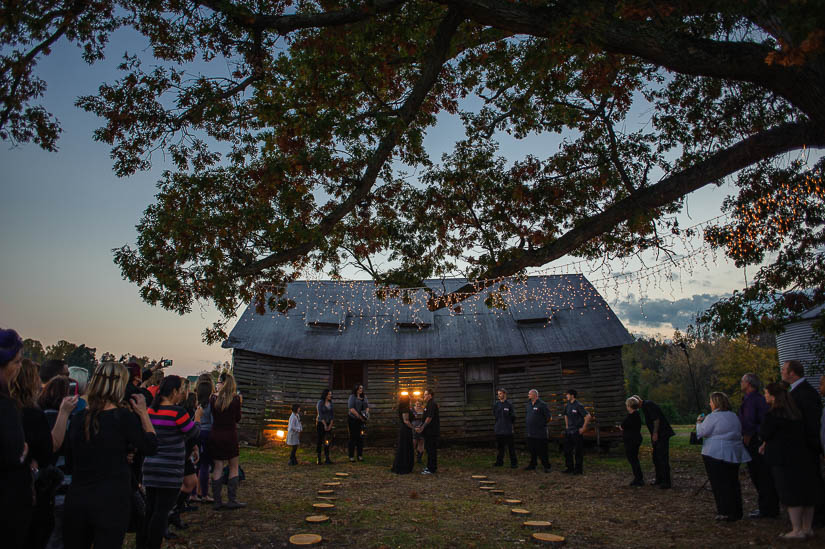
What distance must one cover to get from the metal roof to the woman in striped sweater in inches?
574

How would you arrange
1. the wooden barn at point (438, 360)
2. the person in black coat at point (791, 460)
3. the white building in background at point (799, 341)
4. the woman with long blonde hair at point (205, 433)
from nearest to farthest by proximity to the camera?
the person in black coat at point (791, 460), the woman with long blonde hair at point (205, 433), the wooden barn at point (438, 360), the white building in background at point (799, 341)

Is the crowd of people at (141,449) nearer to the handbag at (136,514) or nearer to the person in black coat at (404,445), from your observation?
the handbag at (136,514)

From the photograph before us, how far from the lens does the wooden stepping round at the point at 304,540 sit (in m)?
5.62

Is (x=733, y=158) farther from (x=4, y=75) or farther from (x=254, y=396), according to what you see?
(x=254, y=396)

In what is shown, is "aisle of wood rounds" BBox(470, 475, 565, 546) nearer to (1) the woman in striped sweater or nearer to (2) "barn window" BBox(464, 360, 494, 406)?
(1) the woman in striped sweater

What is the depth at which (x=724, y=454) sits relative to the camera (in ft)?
22.9

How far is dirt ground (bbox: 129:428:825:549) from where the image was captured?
618 centimetres

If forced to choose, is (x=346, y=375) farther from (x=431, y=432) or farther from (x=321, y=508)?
(x=321, y=508)

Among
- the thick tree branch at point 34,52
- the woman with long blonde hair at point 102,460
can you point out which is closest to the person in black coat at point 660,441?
the woman with long blonde hair at point 102,460

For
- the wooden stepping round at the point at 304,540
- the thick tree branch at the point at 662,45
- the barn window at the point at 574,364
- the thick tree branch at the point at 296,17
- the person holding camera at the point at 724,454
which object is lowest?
the wooden stepping round at the point at 304,540

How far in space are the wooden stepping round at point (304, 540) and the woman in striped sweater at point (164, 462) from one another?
151 centimetres

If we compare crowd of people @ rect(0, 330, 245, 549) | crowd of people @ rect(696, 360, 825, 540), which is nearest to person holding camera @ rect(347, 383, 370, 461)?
crowd of people @ rect(696, 360, 825, 540)

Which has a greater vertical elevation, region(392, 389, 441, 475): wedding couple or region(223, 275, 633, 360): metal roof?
region(223, 275, 633, 360): metal roof

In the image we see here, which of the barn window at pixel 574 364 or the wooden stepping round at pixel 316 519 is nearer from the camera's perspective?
the wooden stepping round at pixel 316 519
